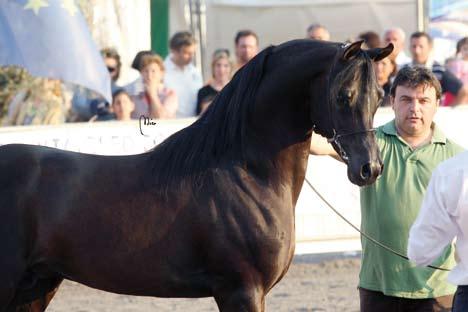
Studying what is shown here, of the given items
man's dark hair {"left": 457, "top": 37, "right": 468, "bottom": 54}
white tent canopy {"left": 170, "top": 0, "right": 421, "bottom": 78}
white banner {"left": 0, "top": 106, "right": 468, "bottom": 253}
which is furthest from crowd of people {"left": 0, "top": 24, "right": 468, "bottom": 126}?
white tent canopy {"left": 170, "top": 0, "right": 421, "bottom": 78}

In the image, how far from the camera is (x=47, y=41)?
8.61m

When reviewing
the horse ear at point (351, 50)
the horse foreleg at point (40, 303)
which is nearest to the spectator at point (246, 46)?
the horse foreleg at point (40, 303)

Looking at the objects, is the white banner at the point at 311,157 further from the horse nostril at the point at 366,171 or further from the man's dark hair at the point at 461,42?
the horse nostril at the point at 366,171

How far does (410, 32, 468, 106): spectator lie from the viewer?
409 inches

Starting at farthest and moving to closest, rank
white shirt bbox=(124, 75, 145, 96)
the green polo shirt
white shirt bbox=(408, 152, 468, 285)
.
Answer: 1. white shirt bbox=(124, 75, 145, 96)
2. the green polo shirt
3. white shirt bbox=(408, 152, 468, 285)

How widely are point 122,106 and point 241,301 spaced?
4454 millimetres

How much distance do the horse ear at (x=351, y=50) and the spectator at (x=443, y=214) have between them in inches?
36.3

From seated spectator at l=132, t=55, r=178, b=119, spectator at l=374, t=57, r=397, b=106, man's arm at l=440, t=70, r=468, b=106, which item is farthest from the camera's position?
man's arm at l=440, t=70, r=468, b=106

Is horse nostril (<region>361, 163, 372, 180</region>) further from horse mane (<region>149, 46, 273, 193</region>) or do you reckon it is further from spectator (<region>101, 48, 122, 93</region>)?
spectator (<region>101, 48, 122, 93</region>)

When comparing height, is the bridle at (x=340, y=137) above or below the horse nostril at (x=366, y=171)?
above

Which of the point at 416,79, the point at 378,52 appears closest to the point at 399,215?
the point at 416,79

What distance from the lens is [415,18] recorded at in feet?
47.8

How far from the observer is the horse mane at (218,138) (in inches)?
193

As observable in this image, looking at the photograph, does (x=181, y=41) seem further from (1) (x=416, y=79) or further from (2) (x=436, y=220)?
(2) (x=436, y=220)
